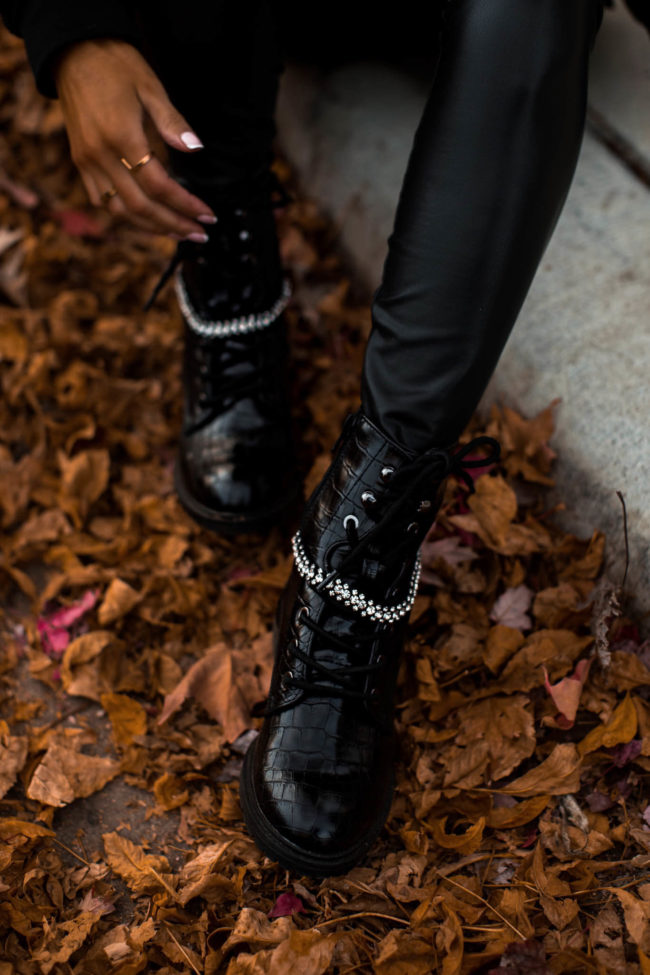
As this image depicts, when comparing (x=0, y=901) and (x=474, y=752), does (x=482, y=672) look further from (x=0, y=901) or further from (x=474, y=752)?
(x=0, y=901)

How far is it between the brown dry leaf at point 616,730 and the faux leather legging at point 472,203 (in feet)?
1.57

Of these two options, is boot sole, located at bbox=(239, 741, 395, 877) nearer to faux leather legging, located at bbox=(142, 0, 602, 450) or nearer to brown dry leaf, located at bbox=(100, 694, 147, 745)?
brown dry leaf, located at bbox=(100, 694, 147, 745)

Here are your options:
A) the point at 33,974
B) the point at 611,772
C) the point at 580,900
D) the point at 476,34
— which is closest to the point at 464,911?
the point at 580,900

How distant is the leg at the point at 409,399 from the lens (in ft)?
3.02

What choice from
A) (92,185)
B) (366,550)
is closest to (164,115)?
(92,185)

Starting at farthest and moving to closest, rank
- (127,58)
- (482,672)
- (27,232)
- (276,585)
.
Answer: (27,232), (276,585), (482,672), (127,58)

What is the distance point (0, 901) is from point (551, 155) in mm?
1198

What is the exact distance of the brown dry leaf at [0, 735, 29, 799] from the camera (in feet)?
3.77

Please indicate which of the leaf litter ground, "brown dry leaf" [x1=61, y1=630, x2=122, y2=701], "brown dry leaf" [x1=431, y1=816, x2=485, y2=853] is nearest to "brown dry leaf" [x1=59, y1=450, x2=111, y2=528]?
the leaf litter ground

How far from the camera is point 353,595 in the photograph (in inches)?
41.8

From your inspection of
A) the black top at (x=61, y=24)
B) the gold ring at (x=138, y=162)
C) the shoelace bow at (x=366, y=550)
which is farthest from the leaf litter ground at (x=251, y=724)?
the black top at (x=61, y=24)

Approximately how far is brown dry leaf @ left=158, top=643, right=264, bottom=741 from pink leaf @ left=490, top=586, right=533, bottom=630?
1.40 ft

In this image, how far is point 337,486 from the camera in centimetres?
108

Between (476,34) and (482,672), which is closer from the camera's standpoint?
(476,34)
